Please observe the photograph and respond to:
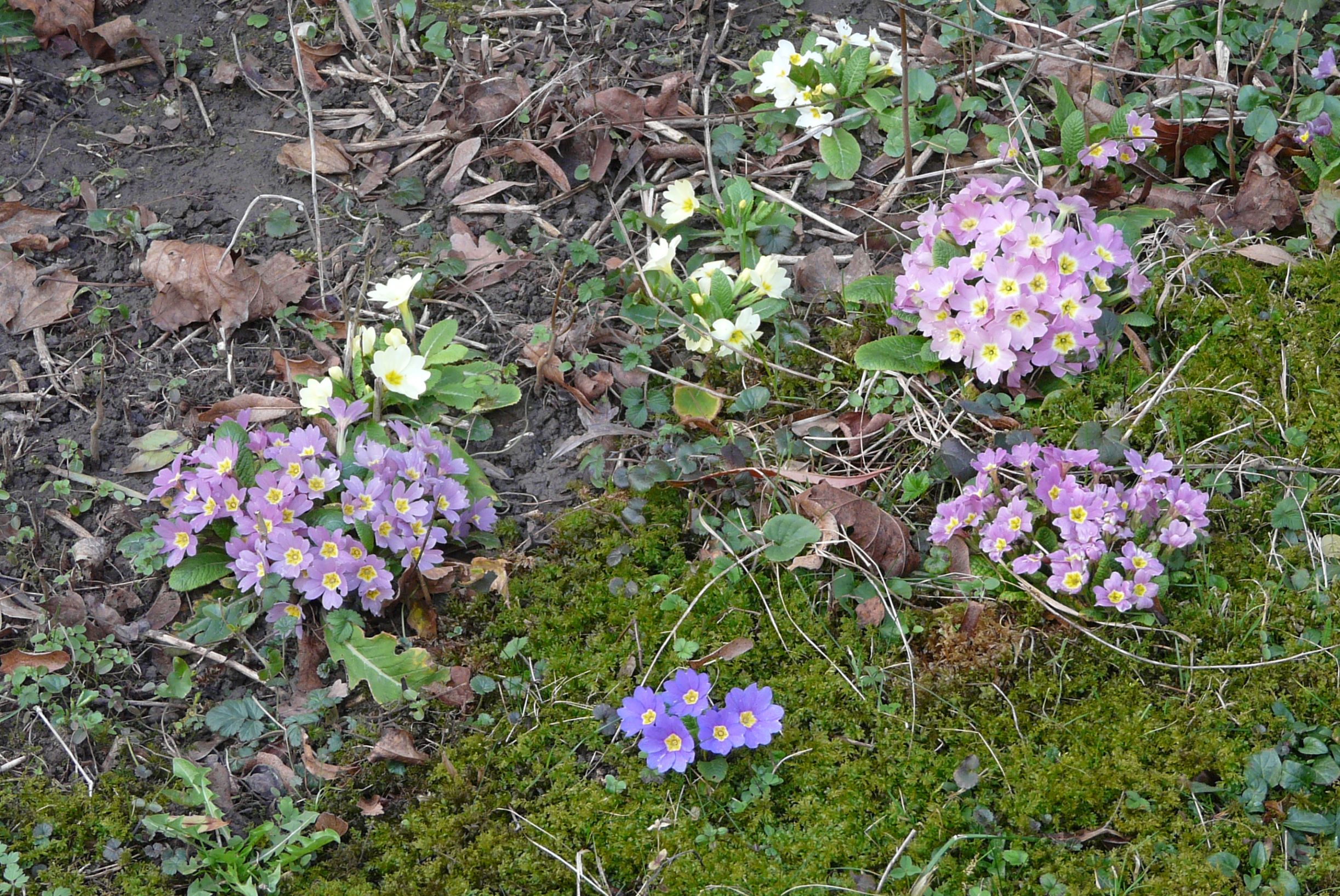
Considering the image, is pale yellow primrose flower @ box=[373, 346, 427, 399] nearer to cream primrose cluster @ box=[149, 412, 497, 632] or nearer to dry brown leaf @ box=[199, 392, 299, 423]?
cream primrose cluster @ box=[149, 412, 497, 632]

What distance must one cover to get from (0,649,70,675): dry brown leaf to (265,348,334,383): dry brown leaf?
3.20 feet

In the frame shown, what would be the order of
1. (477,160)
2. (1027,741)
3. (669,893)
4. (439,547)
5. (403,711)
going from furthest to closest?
(477,160) → (439,547) → (403,711) → (1027,741) → (669,893)

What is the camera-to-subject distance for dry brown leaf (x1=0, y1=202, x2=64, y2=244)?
11.7 feet

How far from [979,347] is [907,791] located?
1189 mm

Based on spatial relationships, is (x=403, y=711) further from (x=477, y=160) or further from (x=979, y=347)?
(x=477, y=160)

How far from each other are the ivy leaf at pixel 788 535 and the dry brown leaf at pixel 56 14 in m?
3.30

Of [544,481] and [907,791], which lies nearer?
[907,791]

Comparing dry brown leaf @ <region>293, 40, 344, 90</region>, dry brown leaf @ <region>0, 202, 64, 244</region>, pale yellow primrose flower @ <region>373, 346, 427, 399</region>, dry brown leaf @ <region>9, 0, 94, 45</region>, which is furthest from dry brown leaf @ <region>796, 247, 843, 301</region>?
dry brown leaf @ <region>9, 0, 94, 45</region>

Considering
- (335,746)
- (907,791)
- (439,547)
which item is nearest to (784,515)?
(907,791)

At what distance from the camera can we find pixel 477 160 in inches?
150

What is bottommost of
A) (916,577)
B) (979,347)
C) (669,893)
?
(669,893)

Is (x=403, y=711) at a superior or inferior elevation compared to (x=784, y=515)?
inferior

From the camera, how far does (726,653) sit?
2.58m

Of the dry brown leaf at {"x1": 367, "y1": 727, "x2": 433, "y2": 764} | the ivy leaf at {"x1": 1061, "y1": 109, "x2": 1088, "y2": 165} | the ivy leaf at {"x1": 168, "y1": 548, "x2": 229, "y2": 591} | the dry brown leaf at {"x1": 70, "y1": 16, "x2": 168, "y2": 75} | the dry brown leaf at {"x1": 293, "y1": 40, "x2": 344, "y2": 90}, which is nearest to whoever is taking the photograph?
the dry brown leaf at {"x1": 367, "y1": 727, "x2": 433, "y2": 764}
